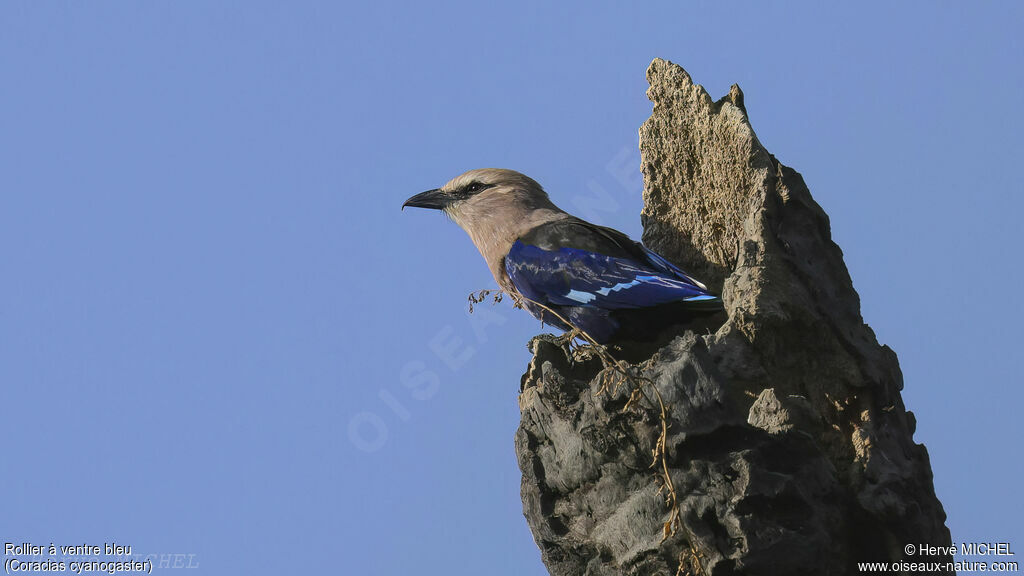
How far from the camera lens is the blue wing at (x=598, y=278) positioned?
6.72 metres

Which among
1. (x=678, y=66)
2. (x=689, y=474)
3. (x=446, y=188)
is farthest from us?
(x=446, y=188)

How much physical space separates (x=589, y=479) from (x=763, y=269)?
4.64 ft

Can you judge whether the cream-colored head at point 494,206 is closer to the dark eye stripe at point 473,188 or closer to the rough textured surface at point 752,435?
the dark eye stripe at point 473,188

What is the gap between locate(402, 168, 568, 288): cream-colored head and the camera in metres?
7.71

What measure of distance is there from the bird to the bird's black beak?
272mm

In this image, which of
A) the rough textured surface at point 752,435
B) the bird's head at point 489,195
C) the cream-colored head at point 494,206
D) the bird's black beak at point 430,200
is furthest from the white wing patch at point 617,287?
the bird's black beak at point 430,200

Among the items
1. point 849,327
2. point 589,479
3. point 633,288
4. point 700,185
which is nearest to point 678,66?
point 700,185

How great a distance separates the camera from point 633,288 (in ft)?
22.4

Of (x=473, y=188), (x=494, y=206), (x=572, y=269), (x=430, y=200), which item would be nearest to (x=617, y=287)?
(x=572, y=269)

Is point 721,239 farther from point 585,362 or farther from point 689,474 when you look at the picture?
point 689,474

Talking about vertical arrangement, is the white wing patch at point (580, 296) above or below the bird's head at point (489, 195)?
below

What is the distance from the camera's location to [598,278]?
700cm

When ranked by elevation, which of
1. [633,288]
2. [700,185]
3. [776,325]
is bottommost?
[776,325]

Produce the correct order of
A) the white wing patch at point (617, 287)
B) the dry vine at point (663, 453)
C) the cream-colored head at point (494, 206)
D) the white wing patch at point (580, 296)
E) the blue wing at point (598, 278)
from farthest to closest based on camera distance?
the cream-colored head at point (494, 206) < the white wing patch at point (580, 296) < the white wing patch at point (617, 287) < the blue wing at point (598, 278) < the dry vine at point (663, 453)
